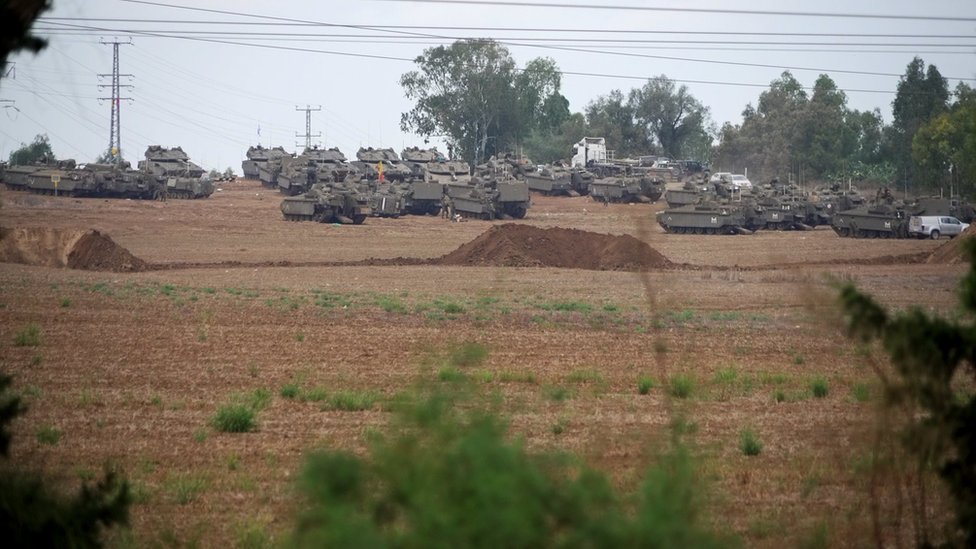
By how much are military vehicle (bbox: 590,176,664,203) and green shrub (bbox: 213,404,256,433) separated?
53.0 m

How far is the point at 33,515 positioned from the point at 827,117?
3987 inches

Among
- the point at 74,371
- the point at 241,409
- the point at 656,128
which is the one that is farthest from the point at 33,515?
the point at 656,128

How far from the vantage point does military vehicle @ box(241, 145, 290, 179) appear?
86137mm

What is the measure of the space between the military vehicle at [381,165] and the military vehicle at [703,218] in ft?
78.5

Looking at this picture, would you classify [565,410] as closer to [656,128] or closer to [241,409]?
[241,409]

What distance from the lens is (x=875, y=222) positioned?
52.6 m

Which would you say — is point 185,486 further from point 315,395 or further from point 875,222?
point 875,222

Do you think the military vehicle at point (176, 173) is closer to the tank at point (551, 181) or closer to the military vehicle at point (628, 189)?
the tank at point (551, 181)

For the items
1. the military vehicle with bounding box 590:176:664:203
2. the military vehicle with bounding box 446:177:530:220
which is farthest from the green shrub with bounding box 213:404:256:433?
the military vehicle with bounding box 590:176:664:203

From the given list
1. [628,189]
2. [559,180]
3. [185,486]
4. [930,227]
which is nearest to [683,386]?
[185,486]

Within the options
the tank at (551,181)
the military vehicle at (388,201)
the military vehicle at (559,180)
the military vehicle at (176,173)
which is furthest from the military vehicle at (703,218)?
the military vehicle at (176,173)

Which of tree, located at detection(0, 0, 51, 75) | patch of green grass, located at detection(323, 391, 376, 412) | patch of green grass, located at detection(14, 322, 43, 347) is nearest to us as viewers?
tree, located at detection(0, 0, 51, 75)

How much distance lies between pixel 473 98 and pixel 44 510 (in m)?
101

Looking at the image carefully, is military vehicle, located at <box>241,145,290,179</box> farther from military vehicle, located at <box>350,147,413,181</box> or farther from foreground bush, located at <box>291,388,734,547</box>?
foreground bush, located at <box>291,388,734,547</box>
